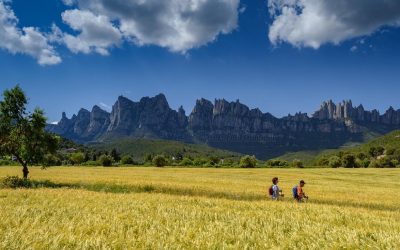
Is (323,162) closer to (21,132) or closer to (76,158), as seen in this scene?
(76,158)

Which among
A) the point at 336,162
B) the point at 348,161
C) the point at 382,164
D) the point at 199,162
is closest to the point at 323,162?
the point at 336,162

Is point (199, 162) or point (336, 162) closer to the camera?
point (336, 162)

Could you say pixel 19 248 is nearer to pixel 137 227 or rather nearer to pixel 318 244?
pixel 137 227

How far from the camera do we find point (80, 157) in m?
160

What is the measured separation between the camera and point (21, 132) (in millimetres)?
37031

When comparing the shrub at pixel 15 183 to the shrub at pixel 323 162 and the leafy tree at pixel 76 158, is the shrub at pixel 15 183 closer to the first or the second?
the leafy tree at pixel 76 158

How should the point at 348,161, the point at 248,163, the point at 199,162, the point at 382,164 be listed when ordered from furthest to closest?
the point at 199,162, the point at 348,161, the point at 382,164, the point at 248,163

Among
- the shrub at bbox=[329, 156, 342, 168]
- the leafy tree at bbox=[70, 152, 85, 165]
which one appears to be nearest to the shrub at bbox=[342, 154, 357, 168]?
the shrub at bbox=[329, 156, 342, 168]

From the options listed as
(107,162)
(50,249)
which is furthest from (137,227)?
(107,162)

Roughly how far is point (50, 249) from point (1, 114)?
115 ft

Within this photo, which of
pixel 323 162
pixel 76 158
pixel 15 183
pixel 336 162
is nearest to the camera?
pixel 15 183

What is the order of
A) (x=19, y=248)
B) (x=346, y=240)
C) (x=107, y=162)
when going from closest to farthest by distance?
1. (x=19, y=248)
2. (x=346, y=240)
3. (x=107, y=162)

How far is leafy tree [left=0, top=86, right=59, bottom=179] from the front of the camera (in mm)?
36688

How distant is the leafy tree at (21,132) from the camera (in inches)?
1444
